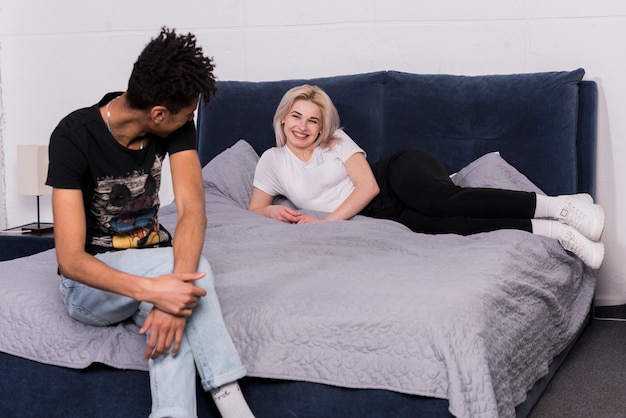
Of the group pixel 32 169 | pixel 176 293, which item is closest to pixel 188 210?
pixel 176 293

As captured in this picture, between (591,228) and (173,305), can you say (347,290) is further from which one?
(591,228)

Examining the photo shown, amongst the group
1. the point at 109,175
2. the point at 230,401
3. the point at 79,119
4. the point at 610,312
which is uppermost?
the point at 79,119

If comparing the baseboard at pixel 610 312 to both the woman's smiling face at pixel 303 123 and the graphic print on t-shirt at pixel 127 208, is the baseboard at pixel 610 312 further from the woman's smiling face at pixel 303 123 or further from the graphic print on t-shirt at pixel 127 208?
the graphic print on t-shirt at pixel 127 208

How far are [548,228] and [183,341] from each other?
5.00ft

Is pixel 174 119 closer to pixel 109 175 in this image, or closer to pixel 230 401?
pixel 109 175

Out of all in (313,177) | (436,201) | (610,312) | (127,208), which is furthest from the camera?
(610,312)

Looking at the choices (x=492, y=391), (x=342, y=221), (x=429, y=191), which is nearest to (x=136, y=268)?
(x=492, y=391)

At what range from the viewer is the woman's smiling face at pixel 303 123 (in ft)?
11.8

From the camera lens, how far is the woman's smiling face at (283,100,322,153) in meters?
3.60

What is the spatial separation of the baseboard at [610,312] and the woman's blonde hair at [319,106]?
1.28 meters

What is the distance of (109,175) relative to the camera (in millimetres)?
2201

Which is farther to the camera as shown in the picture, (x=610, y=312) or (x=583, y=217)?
(x=610, y=312)

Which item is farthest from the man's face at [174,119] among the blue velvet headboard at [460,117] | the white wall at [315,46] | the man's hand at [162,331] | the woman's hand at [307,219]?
the white wall at [315,46]

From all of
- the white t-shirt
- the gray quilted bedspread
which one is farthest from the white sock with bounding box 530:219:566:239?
the white t-shirt
